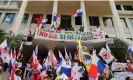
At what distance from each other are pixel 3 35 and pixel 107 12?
42.0 feet

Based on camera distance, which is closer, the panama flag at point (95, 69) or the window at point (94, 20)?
the panama flag at point (95, 69)

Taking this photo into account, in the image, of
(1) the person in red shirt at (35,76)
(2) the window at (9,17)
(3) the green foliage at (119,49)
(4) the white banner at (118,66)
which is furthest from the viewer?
(2) the window at (9,17)

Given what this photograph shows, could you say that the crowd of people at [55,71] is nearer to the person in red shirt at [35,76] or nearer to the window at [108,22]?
Answer: the person in red shirt at [35,76]

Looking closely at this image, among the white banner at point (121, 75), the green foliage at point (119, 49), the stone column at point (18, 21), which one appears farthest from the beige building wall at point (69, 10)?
the white banner at point (121, 75)

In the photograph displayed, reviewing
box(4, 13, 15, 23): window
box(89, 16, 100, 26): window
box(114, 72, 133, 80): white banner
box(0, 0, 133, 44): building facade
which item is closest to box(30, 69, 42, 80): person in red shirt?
box(114, 72, 133, 80): white banner

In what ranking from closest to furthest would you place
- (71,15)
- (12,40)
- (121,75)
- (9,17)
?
1. (121,75)
2. (12,40)
3. (71,15)
4. (9,17)

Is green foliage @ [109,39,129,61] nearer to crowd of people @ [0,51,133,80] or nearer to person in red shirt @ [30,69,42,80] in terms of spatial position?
crowd of people @ [0,51,133,80]

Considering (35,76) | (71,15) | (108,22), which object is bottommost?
(35,76)

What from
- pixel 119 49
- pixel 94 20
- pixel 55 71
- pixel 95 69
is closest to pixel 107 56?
pixel 119 49

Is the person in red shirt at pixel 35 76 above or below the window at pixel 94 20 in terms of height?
below

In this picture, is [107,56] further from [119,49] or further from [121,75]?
[119,49]

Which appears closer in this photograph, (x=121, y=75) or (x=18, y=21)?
(x=121, y=75)

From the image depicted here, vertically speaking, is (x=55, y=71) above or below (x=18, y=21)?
below

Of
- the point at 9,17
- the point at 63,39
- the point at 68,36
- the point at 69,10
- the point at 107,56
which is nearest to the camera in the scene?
the point at 107,56
